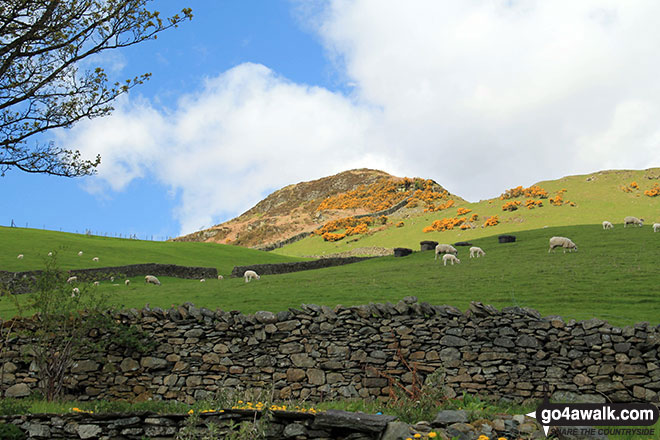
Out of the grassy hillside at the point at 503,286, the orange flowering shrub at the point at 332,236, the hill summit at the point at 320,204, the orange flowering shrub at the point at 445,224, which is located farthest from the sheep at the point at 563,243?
the hill summit at the point at 320,204

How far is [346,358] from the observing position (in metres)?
15.0

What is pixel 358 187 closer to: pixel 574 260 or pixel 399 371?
pixel 574 260

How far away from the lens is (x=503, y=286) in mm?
23750

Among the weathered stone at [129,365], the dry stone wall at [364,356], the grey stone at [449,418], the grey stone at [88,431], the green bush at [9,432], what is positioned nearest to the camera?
the grey stone at [449,418]

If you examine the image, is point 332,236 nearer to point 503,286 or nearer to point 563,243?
point 563,243

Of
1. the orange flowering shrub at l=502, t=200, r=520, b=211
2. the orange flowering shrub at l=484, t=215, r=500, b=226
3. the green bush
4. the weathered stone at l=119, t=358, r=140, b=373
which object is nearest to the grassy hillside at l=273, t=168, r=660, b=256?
the orange flowering shrub at l=484, t=215, r=500, b=226

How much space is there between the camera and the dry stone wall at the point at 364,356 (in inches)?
556

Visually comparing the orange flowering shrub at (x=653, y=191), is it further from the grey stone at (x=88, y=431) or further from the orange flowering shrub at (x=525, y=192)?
the grey stone at (x=88, y=431)

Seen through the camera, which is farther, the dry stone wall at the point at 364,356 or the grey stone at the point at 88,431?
the dry stone wall at the point at 364,356

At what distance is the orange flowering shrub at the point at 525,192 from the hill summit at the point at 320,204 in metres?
16.9

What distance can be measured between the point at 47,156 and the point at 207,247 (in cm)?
4948

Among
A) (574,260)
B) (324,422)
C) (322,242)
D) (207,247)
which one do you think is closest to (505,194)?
(322,242)
